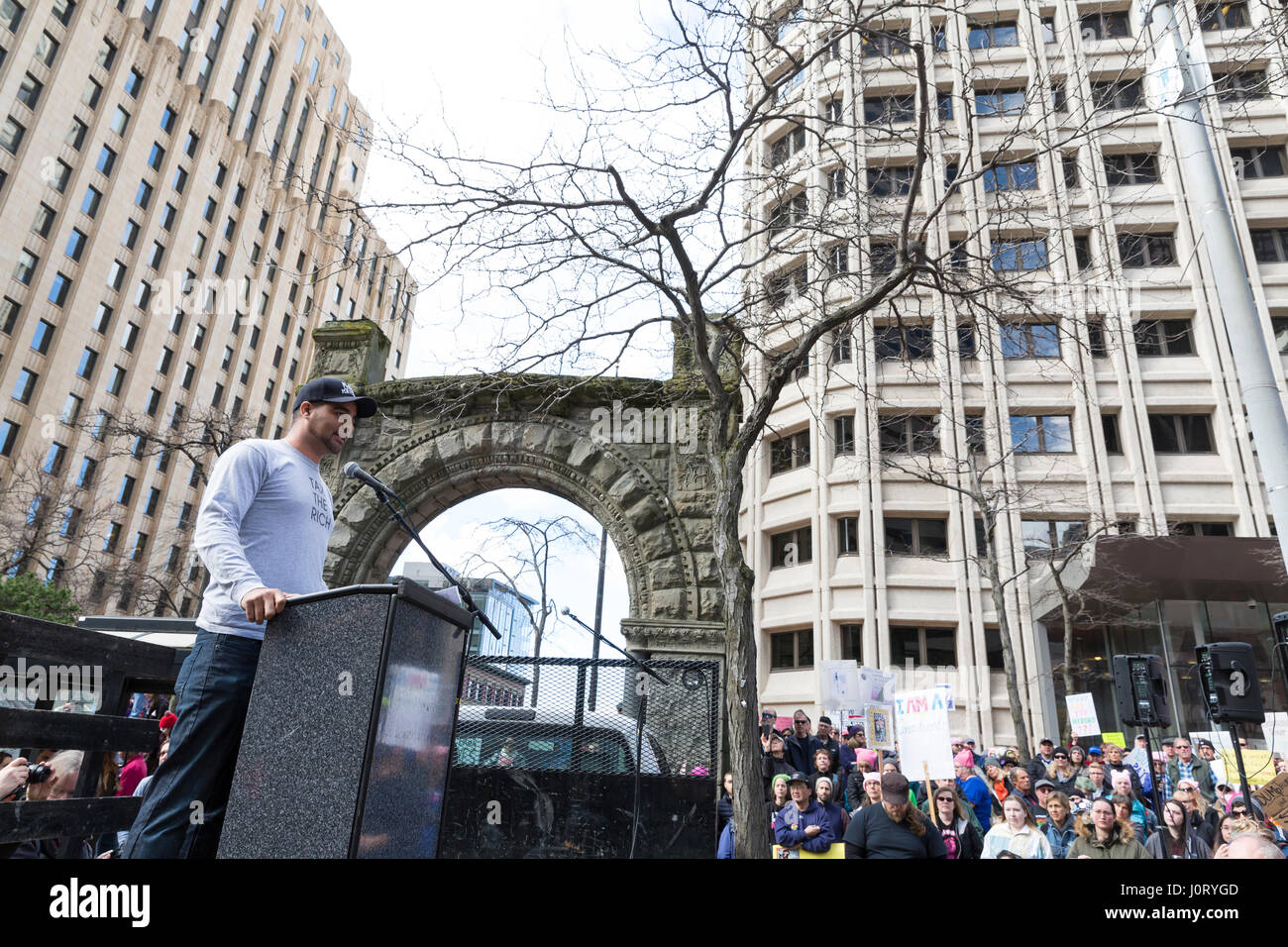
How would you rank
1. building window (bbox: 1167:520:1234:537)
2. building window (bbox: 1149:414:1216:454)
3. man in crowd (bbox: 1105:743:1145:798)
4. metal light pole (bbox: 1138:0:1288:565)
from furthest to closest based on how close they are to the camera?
building window (bbox: 1149:414:1216:454) → building window (bbox: 1167:520:1234:537) → man in crowd (bbox: 1105:743:1145:798) → metal light pole (bbox: 1138:0:1288:565)

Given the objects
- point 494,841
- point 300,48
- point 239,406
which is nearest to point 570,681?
point 494,841

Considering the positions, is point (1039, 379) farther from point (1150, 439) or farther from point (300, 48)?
point (300, 48)

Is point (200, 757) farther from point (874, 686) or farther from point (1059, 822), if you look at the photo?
point (874, 686)

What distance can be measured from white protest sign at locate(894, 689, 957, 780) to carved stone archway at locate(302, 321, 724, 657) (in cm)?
315

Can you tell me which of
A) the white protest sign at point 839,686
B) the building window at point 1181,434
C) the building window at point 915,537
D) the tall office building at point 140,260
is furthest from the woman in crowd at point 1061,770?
the tall office building at point 140,260

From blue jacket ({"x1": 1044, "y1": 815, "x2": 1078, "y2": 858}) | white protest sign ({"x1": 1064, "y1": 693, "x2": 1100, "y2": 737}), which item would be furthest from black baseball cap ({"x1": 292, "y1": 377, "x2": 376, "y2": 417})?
white protest sign ({"x1": 1064, "y1": 693, "x2": 1100, "y2": 737})

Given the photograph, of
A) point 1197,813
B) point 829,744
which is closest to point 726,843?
point 829,744

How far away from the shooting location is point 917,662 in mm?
25500

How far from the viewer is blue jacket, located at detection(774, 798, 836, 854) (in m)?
7.50

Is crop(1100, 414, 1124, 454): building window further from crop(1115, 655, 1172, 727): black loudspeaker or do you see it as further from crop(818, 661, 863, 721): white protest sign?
crop(1115, 655, 1172, 727): black loudspeaker

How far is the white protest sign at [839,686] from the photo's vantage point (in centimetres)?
1381

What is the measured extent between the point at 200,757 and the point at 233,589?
1.79 ft

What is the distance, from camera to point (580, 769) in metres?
6.41
